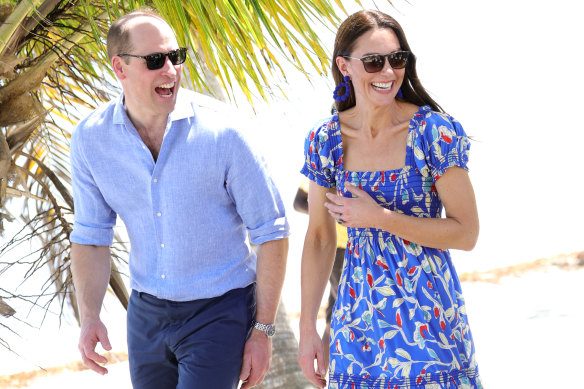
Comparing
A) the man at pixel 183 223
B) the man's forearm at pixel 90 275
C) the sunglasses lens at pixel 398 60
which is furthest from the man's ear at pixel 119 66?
the sunglasses lens at pixel 398 60

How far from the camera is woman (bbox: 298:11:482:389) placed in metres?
2.20

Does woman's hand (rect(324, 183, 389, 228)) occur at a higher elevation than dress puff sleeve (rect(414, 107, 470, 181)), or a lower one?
lower

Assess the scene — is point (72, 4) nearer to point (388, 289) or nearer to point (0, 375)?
point (388, 289)

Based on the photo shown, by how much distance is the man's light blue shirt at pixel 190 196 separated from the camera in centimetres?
246

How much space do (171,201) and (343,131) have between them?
57 centimetres

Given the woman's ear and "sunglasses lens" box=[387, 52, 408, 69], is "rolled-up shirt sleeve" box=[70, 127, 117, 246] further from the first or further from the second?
"sunglasses lens" box=[387, 52, 408, 69]

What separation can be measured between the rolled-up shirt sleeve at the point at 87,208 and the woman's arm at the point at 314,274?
0.69m

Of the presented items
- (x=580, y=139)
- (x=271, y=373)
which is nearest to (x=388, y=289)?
(x=271, y=373)

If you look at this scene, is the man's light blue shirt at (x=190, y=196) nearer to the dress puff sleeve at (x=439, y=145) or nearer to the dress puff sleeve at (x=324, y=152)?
the dress puff sleeve at (x=324, y=152)

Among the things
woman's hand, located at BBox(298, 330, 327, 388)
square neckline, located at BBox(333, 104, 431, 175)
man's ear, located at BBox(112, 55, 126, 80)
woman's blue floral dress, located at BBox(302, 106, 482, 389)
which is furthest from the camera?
man's ear, located at BBox(112, 55, 126, 80)

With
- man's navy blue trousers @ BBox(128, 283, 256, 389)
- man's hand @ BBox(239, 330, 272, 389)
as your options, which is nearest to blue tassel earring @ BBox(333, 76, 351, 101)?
man's navy blue trousers @ BBox(128, 283, 256, 389)

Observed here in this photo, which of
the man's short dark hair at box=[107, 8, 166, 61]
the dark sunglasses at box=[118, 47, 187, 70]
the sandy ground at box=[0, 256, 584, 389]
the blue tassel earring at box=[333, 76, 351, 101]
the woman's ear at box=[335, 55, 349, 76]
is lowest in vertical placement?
the sandy ground at box=[0, 256, 584, 389]

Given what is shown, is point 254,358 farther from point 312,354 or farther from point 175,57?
point 175,57

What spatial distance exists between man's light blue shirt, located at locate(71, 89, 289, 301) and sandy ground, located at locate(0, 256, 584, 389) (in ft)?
15.5
